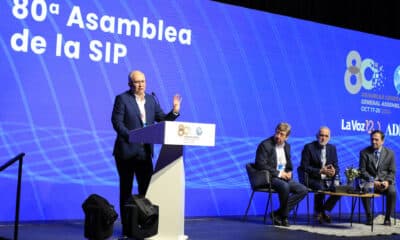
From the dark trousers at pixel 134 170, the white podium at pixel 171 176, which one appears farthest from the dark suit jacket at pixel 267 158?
the white podium at pixel 171 176

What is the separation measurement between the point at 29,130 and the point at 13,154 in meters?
0.29

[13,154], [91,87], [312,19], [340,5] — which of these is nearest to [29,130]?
[13,154]

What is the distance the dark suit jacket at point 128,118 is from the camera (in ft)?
16.8

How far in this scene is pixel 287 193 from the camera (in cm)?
650

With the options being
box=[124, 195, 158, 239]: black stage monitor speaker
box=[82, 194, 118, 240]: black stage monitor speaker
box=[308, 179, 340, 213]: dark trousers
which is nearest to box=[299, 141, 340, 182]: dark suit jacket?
box=[308, 179, 340, 213]: dark trousers

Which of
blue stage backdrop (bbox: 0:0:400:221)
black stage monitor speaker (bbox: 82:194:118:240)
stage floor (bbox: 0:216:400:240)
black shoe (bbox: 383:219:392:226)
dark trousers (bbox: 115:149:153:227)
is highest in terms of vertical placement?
blue stage backdrop (bbox: 0:0:400:221)

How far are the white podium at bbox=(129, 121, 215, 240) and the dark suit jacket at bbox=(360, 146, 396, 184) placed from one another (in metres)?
3.23

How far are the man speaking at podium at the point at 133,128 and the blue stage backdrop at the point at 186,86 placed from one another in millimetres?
1411

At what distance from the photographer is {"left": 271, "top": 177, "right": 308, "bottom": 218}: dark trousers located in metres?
6.49

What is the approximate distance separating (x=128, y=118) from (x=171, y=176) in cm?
89

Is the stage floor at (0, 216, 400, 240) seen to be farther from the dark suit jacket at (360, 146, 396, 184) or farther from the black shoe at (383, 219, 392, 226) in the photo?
the dark suit jacket at (360, 146, 396, 184)

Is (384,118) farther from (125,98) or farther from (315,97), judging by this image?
(125,98)

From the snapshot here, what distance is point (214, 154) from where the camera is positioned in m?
7.44

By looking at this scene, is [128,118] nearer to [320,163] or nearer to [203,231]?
[203,231]
